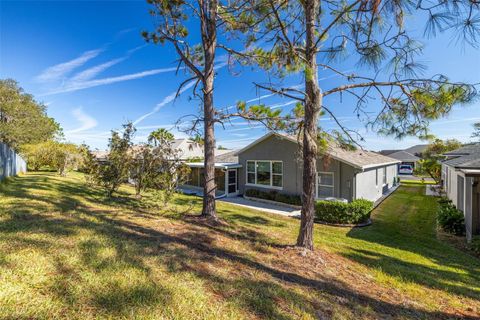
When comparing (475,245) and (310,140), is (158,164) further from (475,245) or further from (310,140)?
(475,245)

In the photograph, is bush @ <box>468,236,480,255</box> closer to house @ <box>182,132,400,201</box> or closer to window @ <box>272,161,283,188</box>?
house @ <box>182,132,400,201</box>

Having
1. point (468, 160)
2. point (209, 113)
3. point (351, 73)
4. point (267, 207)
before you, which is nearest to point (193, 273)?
point (209, 113)

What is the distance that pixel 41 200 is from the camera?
6.99m

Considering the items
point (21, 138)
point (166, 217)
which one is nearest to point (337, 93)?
point (166, 217)

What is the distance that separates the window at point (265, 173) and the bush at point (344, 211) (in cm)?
420

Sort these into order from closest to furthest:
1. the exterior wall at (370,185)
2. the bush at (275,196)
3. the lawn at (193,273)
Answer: the lawn at (193,273)
the exterior wall at (370,185)
the bush at (275,196)

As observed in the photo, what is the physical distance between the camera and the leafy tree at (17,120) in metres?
26.9

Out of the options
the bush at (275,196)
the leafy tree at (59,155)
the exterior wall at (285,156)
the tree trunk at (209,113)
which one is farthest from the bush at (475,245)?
the leafy tree at (59,155)

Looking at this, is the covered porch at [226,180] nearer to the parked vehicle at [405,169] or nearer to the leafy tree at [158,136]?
the leafy tree at [158,136]

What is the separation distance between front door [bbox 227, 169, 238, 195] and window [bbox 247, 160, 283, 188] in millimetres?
1406

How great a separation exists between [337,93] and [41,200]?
912 cm

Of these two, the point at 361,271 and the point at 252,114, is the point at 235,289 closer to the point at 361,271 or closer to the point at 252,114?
the point at 361,271

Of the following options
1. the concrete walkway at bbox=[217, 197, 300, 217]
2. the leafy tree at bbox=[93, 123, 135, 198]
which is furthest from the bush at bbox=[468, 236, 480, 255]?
the leafy tree at bbox=[93, 123, 135, 198]

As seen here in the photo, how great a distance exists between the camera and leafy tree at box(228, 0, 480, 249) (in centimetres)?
462
